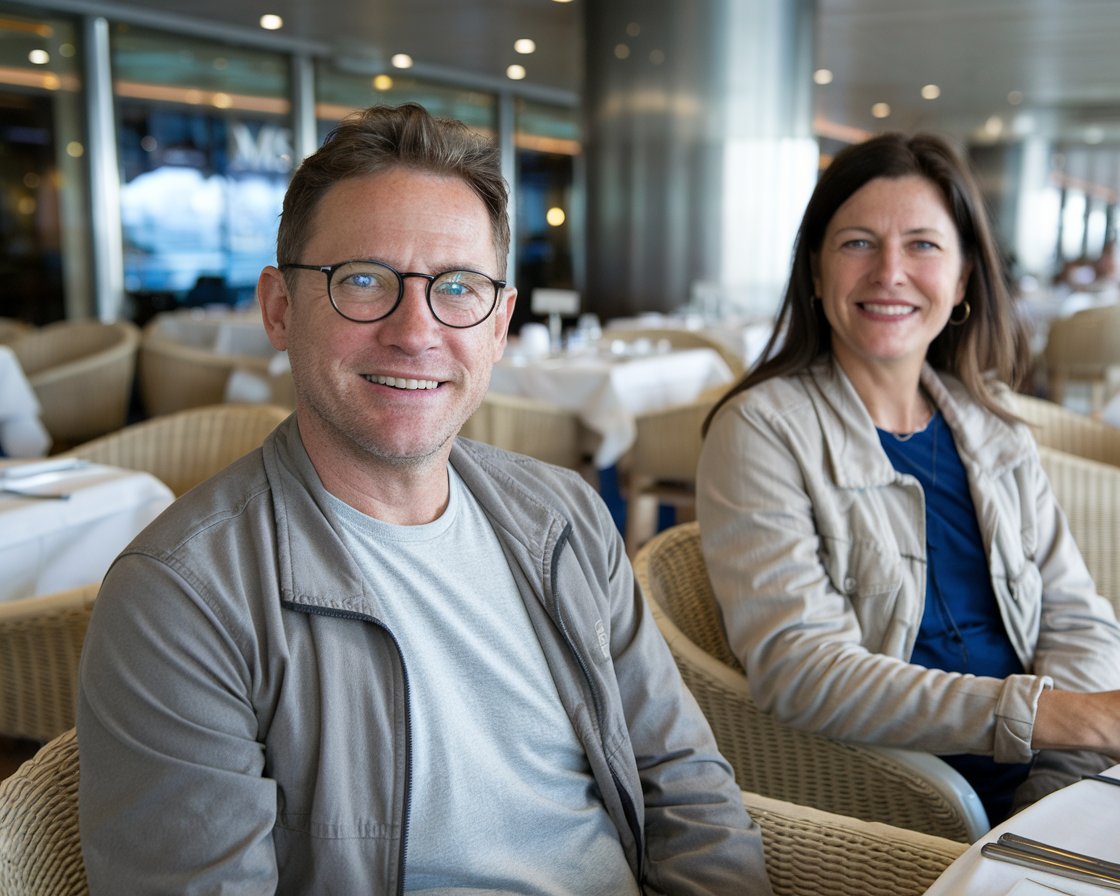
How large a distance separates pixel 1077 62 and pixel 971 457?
11.9 m

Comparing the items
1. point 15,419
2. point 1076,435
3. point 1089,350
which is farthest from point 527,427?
point 1089,350

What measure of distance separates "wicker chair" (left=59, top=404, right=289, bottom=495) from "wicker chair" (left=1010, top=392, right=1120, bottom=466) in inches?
82.7

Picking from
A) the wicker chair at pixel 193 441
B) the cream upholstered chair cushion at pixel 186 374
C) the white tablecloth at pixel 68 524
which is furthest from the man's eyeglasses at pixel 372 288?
the cream upholstered chair cushion at pixel 186 374

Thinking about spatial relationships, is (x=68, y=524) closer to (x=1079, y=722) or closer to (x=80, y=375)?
(x=1079, y=722)

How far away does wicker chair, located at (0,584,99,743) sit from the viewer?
6.31 ft

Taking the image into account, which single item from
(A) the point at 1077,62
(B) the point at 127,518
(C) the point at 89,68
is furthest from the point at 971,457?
(A) the point at 1077,62

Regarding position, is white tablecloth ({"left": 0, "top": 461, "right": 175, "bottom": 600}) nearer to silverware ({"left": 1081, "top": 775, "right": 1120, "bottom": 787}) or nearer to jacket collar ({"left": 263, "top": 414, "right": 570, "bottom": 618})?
jacket collar ({"left": 263, "top": 414, "right": 570, "bottom": 618})

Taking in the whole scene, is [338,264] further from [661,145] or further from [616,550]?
[661,145]

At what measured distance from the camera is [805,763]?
1.69 meters

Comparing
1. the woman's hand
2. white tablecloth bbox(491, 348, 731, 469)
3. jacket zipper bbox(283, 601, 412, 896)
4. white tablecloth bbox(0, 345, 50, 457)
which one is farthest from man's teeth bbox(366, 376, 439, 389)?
white tablecloth bbox(0, 345, 50, 457)

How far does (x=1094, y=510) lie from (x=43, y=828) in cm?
214

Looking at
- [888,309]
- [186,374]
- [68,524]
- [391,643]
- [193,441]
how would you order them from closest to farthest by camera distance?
[391,643] → [888,309] → [68,524] → [193,441] → [186,374]

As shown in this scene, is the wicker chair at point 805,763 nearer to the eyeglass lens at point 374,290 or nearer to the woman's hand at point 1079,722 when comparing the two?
the woman's hand at point 1079,722

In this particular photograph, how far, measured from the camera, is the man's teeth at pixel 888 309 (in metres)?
1.93
